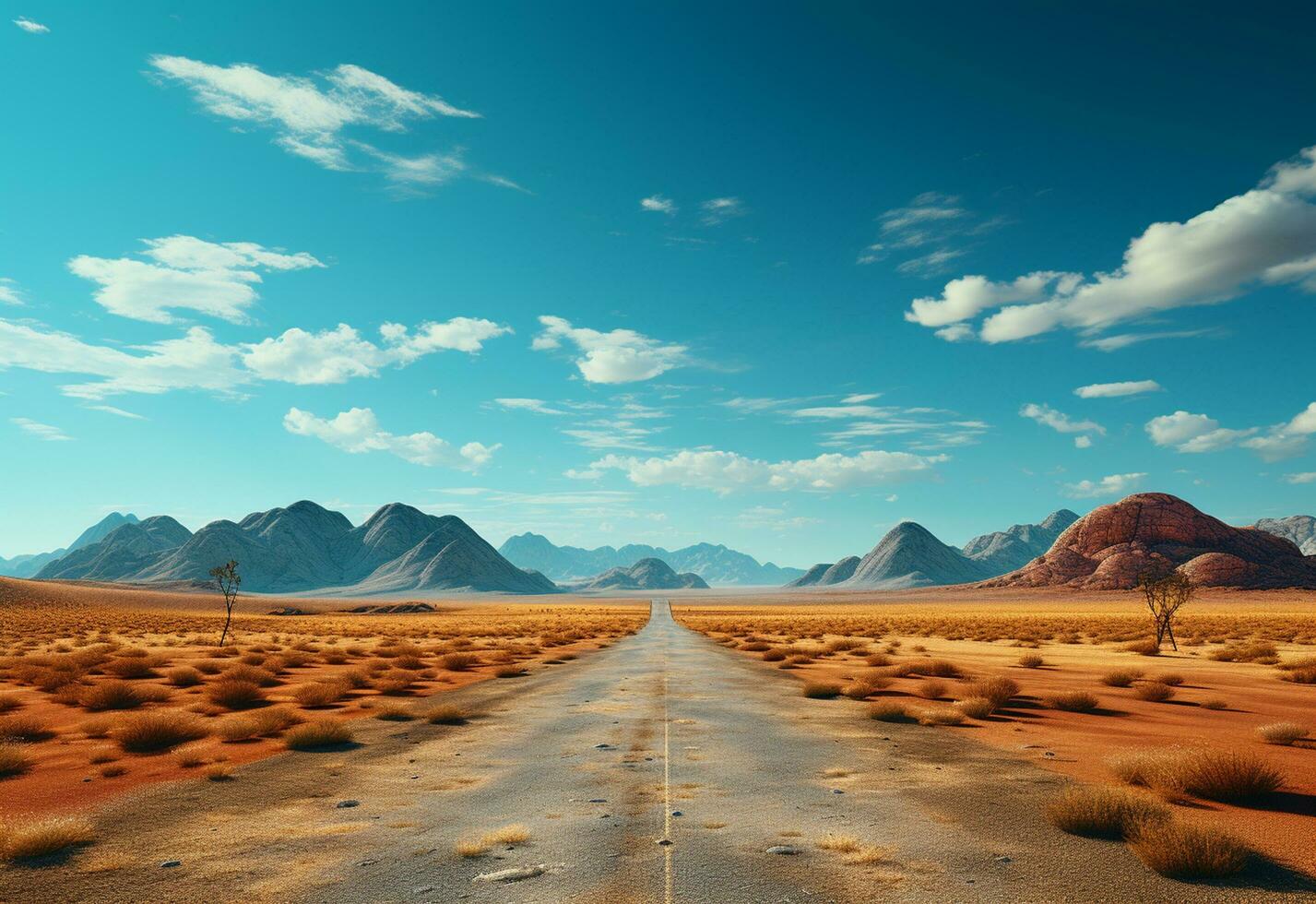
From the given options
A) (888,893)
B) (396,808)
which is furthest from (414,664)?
(888,893)

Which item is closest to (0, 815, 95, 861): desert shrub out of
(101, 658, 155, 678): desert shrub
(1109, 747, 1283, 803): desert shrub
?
(1109, 747, 1283, 803): desert shrub

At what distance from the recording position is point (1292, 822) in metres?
7.87

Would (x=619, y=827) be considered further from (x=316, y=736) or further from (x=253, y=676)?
(x=253, y=676)

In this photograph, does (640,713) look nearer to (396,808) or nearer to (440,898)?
(396,808)

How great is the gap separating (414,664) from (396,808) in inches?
760

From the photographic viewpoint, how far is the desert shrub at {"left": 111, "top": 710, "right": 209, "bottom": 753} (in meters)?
12.2

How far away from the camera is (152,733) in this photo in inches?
486

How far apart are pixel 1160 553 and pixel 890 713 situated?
617 ft

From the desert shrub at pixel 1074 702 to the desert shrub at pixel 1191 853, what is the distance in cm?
1066

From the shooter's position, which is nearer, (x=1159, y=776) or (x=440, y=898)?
(x=440, y=898)

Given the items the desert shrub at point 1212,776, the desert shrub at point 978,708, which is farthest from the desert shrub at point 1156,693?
the desert shrub at point 1212,776

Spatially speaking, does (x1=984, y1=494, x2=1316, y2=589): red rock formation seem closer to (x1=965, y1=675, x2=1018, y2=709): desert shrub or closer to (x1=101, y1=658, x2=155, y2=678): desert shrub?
(x1=965, y1=675, x2=1018, y2=709): desert shrub

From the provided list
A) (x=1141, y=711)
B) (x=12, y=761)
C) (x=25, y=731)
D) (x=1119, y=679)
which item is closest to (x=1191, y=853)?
(x=1141, y=711)

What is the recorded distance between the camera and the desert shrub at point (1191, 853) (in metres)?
6.30
